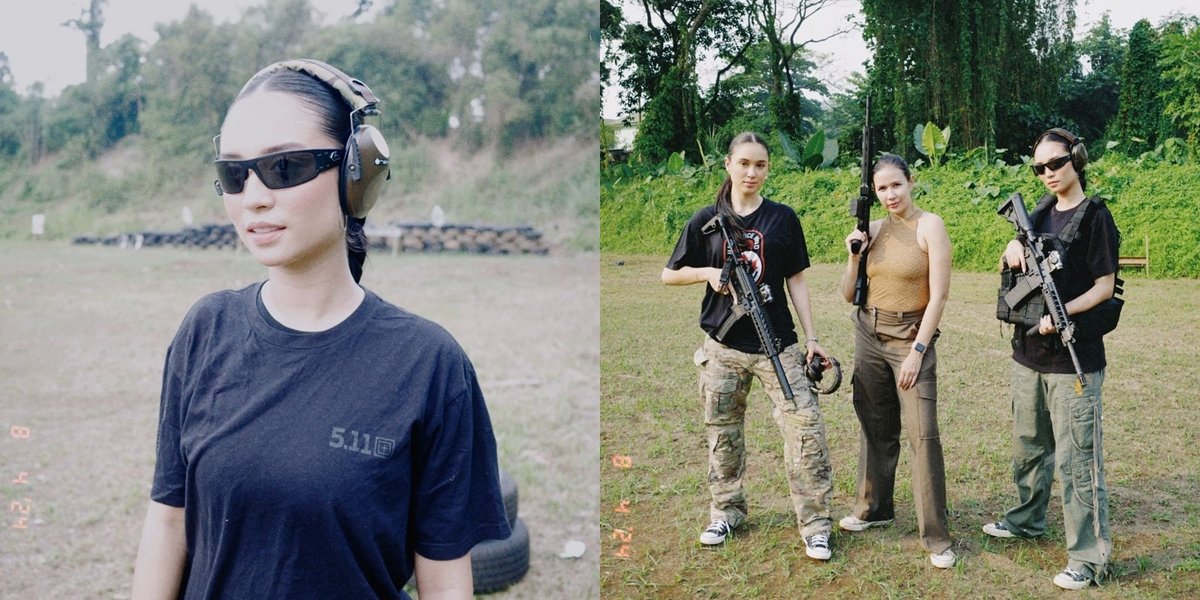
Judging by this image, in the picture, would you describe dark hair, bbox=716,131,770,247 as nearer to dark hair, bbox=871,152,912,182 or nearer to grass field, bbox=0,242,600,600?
dark hair, bbox=871,152,912,182

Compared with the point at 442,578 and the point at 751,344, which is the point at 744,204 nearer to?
the point at 751,344

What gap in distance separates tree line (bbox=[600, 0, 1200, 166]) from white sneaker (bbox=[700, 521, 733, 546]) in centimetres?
135

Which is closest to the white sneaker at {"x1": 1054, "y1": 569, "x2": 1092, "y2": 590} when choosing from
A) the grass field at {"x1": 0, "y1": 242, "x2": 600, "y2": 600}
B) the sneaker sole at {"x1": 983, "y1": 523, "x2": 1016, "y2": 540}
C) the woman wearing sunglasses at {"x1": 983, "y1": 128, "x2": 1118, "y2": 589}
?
the woman wearing sunglasses at {"x1": 983, "y1": 128, "x2": 1118, "y2": 589}

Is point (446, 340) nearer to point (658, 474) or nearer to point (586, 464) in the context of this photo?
point (658, 474)

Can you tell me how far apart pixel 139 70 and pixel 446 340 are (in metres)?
11.0

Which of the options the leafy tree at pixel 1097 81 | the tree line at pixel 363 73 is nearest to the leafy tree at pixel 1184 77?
the leafy tree at pixel 1097 81

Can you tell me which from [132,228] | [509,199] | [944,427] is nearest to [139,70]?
[132,228]

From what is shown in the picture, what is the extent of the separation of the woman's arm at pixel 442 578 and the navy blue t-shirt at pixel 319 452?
0.02m

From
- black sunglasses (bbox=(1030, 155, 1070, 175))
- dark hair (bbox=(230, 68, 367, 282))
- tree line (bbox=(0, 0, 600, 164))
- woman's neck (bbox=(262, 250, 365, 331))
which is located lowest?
woman's neck (bbox=(262, 250, 365, 331))

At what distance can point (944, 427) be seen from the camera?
3205 millimetres

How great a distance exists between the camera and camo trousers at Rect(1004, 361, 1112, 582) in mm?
2891

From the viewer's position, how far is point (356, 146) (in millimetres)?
1519

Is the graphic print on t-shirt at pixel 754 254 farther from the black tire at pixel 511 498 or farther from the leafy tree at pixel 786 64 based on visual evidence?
the black tire at pixel 511 498

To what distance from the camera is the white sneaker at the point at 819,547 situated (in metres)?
3.18
